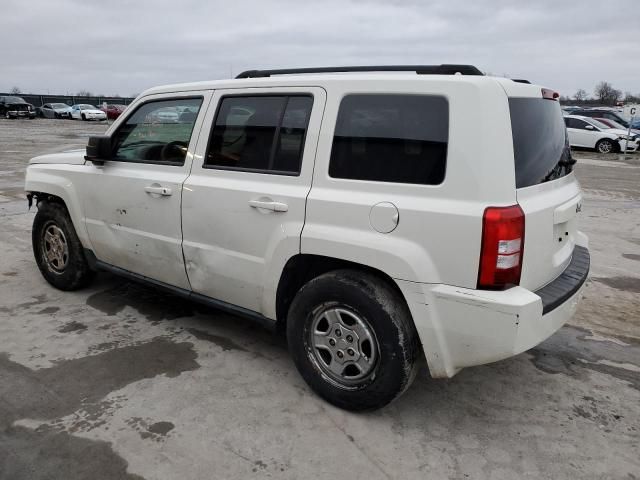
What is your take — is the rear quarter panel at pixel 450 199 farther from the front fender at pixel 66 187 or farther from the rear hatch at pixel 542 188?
the front fender at pixel 66 187

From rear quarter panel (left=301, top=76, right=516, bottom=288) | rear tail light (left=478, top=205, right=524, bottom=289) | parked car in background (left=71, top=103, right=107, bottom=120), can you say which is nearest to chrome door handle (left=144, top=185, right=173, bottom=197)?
rear quarter panel (left=301, top=76, right=516, bottom=288)

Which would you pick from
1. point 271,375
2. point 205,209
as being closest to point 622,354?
point 271,375

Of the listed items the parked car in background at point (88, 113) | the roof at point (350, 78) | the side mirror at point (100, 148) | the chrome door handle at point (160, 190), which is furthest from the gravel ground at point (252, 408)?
the parked car in background at point (88, 113)

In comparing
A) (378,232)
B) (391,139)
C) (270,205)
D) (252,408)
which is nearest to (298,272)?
(270,205)

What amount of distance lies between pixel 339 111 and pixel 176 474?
2016 mm

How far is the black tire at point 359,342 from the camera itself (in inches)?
106

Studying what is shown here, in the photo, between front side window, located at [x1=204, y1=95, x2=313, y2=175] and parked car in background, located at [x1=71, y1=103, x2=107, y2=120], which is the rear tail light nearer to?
front side window, located at [x1=204, y1=95, x2=313, y2=175]

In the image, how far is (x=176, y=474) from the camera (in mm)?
2471

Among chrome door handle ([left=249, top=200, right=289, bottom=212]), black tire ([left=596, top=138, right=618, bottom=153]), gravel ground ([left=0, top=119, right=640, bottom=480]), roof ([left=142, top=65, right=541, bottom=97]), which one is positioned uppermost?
roof ([left=142, top=65, right=541, bottom=97])

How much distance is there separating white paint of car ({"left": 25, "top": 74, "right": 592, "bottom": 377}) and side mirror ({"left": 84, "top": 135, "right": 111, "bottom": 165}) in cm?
22

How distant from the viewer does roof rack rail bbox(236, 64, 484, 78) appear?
9.07ft

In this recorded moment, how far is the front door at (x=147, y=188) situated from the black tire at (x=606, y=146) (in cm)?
2201

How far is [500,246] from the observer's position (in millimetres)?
2439

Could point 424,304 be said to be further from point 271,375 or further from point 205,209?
point 205,209
